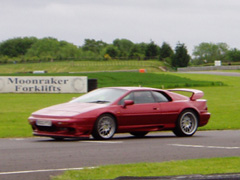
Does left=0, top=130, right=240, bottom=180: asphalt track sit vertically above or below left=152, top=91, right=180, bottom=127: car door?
below

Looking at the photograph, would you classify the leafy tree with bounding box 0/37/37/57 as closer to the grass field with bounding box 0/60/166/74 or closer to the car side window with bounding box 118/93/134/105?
the grass field with bounding box 0/60/166/74

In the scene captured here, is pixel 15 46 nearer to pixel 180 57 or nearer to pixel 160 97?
pixel 180 57

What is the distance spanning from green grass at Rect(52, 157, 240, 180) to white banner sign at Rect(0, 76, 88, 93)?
28.9 metres

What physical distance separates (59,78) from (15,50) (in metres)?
144

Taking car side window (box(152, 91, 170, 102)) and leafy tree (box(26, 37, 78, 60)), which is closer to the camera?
car side window (box(152, 91, 170, 102))

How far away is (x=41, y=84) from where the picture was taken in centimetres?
3797

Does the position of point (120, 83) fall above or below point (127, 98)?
below

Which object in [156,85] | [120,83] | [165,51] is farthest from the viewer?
[165,51]

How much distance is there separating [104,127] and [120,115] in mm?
559

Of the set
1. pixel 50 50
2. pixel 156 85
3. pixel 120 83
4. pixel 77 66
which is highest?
pixel 50 50

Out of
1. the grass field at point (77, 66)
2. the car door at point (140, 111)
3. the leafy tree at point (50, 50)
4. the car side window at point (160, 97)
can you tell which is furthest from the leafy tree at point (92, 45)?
the car door at point (140, 111)

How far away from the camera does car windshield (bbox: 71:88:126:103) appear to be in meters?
13.5

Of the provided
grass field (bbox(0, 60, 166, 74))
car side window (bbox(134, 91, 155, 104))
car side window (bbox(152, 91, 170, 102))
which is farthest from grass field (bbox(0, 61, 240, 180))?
grass field (bbox(0, 60, 166, 74))

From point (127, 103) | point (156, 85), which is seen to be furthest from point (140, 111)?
point (156, 85)
